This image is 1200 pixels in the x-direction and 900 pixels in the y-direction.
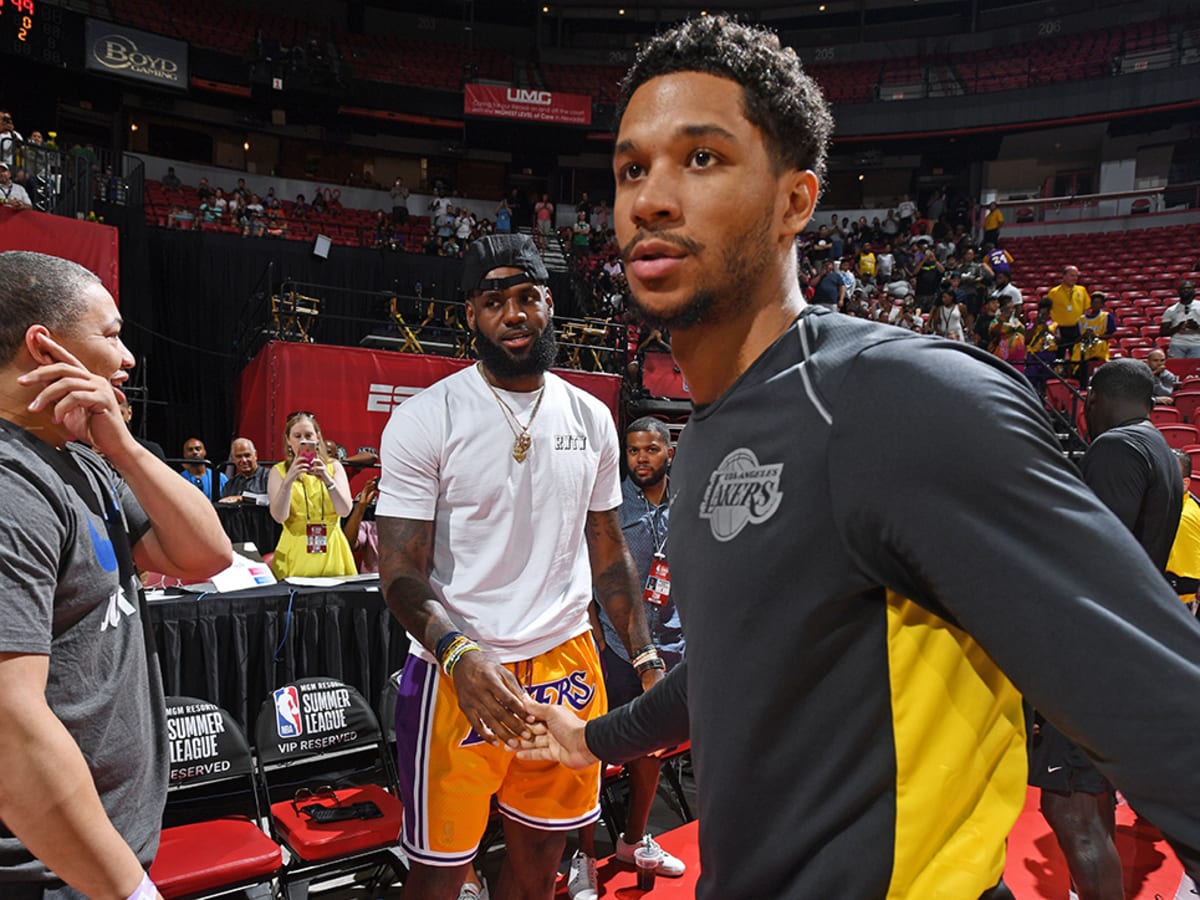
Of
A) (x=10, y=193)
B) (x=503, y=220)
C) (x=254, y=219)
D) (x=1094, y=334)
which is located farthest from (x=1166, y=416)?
(x=254, y=219)

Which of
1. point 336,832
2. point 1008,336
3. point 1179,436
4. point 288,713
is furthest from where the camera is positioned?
point 1008,336

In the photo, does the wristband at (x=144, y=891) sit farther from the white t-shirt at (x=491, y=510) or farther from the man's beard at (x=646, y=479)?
the man's beard at (x=646, y=479)

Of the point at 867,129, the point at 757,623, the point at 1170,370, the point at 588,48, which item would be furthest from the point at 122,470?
the point at 588,48

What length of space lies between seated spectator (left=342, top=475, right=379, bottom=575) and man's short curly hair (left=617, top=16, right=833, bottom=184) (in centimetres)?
478

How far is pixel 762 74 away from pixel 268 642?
153 inches

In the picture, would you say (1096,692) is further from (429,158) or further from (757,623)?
(429,158)

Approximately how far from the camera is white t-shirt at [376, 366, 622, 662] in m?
2.18

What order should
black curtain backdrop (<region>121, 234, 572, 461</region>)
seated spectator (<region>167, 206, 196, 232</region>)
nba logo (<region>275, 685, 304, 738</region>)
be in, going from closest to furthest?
nba logo (<region>275, 685, 304, 738</region>) < black curtain backdrop (<region>121, 234, 572, 461</region>) < seated spectator (<region>167, 206, 196, 232</region>)

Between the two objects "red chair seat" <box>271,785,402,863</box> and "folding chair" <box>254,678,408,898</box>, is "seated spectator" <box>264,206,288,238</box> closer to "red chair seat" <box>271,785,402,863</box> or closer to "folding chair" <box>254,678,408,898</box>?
"folding chair" <box>254,678,408,898</box>

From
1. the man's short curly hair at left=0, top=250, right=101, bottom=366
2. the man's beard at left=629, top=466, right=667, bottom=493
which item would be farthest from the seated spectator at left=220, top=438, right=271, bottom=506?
the man's short curly hair at left=0, top=250, right=101, bottom=366

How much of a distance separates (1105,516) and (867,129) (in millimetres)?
24735

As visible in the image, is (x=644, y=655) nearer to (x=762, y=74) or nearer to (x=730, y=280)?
(x=730, y=280)

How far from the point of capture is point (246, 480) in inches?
262

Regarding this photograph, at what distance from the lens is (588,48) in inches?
1030
